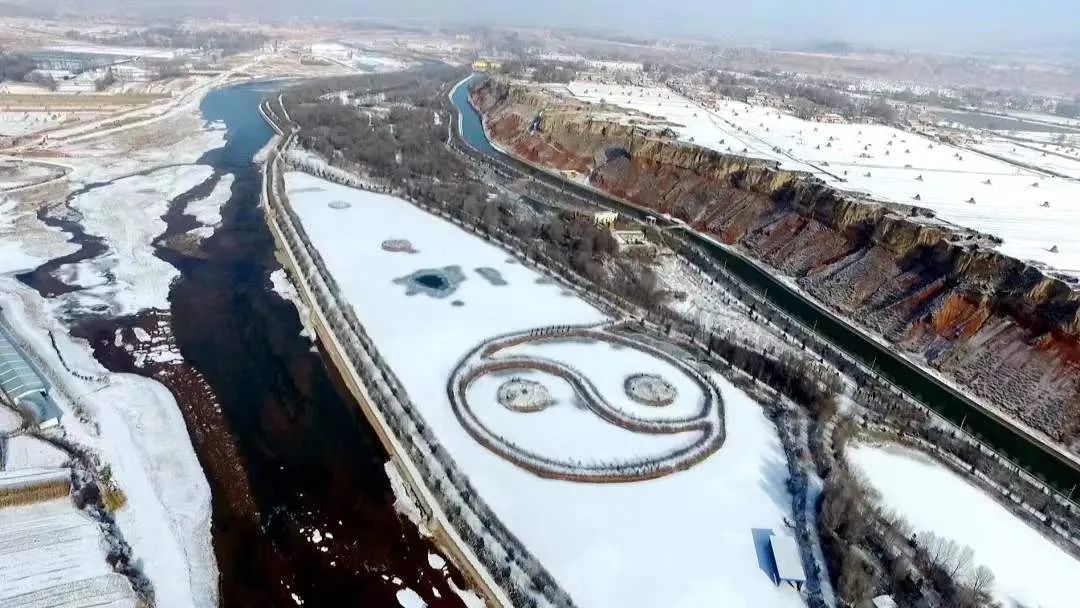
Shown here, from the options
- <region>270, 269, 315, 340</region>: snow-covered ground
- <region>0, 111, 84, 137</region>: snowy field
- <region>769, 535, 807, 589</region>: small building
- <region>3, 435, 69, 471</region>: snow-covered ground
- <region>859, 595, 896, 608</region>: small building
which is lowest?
<region>3, 435, 69, 471</region>: snow-covered ground

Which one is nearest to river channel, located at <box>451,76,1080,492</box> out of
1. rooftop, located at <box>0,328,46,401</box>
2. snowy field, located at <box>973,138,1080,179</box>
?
snowy field, located at <box>973,138,1080,179</box>

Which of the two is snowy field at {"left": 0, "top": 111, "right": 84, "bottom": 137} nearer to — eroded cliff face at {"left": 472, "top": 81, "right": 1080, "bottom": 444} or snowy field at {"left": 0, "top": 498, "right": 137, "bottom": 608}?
eroded cliff face at {"left": 472, "top": 81, "right": 1080, "bottom": 444}

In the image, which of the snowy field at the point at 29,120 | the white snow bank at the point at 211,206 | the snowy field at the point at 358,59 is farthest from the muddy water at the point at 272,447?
the snowy field at the point at 358,59

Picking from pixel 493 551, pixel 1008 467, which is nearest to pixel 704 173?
pixel 1008 467

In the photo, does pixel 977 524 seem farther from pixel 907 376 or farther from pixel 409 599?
pixel 409 599

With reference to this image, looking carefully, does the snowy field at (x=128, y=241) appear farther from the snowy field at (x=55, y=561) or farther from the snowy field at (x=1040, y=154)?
the snowy field at (x=1040, y=154)

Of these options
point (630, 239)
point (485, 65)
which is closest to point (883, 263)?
point (630, 239)
